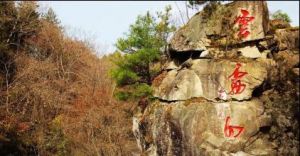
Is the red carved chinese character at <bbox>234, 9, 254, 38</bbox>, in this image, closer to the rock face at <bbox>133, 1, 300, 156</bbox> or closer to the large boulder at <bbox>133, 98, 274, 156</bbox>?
the rock face at <bbox>133, 1, 300, 156</bbox>

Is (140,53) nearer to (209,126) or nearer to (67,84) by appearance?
(209,126)

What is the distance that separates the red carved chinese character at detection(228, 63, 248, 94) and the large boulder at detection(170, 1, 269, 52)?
3.67 ft

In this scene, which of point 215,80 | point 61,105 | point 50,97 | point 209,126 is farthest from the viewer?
point 61,105

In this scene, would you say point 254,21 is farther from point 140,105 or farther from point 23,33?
point 23,33

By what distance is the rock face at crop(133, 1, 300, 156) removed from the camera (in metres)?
10.9

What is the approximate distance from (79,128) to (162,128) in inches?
337

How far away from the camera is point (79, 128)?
770 inches

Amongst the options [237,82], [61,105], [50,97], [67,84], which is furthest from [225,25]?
[67,84]

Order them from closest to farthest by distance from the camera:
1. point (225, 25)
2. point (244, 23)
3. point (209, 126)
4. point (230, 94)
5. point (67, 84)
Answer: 1. point (209, 126)
2. point (230, 94)
3. point (244, 23)
4. point (225, 25)
5. point (67, 84)

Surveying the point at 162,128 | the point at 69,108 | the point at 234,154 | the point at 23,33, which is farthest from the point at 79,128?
the point at 234,154

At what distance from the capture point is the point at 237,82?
36.9ft

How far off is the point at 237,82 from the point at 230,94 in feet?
1.32

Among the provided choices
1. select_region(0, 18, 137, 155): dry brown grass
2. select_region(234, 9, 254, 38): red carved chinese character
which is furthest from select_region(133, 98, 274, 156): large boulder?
select_region(0, 18, 137, 155): dry brown grass

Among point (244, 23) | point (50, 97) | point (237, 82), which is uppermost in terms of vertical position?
point (244, 23)
